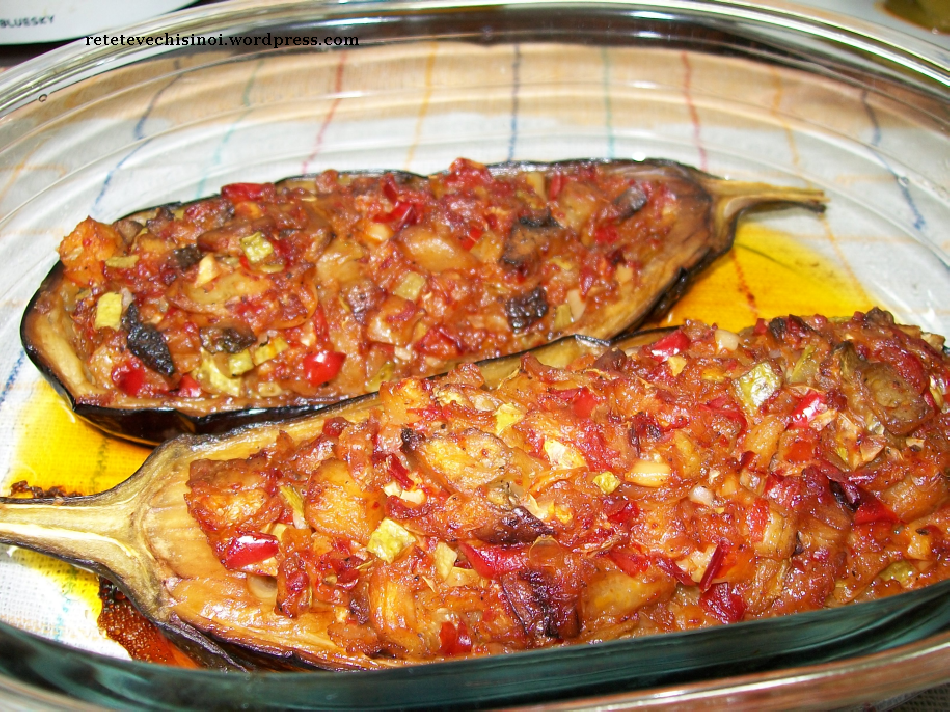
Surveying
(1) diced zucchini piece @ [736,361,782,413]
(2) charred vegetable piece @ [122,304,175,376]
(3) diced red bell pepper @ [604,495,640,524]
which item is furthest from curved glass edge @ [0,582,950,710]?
(2) charred vegetable piece @ [122,304,175,376]

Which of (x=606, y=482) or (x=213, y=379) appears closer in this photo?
(x=606, y=482)

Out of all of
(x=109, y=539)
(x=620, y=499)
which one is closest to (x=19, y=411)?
(x=109, y=539)

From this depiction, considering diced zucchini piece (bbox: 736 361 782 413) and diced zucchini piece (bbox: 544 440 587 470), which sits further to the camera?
diced zucchini piece (bbox: 736 361 782 413)

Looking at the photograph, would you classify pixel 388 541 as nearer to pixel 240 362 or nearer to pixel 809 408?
pixel 240 362

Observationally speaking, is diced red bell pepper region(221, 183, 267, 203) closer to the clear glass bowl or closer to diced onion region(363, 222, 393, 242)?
diced onion region(363, 222, 393, 242)

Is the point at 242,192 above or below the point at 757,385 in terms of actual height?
above

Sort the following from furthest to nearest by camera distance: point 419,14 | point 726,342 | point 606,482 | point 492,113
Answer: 1. point 492,113
2. point 419,14
3. point 726,342
4. point 606,482

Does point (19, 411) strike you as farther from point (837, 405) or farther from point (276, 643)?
point (837, 405)

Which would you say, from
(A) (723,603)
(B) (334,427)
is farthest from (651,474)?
(B) (334,427)
